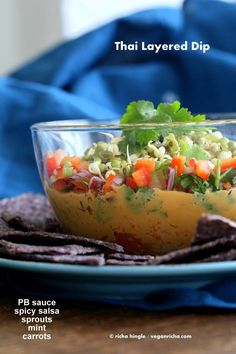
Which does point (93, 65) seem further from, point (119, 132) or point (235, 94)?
point (119, 132)

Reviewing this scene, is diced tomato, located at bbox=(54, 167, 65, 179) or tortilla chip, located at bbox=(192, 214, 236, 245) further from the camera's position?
diced tomato, located at bbox=(54, 167, 65, 179)

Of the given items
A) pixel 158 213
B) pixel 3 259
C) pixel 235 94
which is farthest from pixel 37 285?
pixel 235 94

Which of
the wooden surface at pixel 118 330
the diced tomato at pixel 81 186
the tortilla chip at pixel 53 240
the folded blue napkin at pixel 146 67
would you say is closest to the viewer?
the wooden surface at pixel 118 330

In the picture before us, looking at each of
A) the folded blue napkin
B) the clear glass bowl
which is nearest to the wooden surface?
the clear glass bowl

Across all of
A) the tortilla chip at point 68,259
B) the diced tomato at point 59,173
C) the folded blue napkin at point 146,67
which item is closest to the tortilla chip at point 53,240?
the tortilla chip at point 68,259

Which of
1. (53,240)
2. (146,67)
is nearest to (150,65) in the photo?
(146,67)

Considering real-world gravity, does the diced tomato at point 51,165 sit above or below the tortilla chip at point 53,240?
above

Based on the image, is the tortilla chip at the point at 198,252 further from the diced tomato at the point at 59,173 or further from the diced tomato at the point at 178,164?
the diced tomato at the point at 59,173

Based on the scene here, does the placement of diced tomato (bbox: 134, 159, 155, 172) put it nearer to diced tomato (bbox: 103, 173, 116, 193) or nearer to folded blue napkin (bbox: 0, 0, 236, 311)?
diced tomato (bbox: 103, 173, 116, 193)
